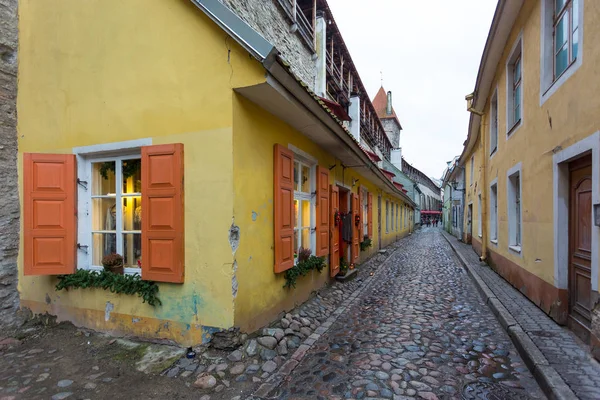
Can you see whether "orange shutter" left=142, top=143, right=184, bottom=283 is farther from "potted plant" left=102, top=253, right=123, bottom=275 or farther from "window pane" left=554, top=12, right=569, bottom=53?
"window pane" left=554, top=12, right=569, bottom=53

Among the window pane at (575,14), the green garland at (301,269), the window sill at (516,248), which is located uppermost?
the window pane at (575,14)

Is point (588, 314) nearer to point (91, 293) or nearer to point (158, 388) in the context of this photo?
point (158, 388)

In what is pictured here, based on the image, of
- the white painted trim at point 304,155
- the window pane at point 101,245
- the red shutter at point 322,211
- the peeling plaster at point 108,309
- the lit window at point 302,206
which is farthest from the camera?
the red shutter at point 322,211

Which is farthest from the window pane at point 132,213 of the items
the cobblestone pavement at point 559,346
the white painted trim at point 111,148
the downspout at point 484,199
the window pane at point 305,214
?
the downspout at point 484,199

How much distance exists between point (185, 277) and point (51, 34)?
4.08 meters

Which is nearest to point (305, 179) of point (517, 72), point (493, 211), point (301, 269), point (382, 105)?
point (301, 269)

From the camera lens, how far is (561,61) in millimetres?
4719

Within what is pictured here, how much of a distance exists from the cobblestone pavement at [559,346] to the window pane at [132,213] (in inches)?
191

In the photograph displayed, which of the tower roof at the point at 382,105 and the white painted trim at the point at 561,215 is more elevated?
the tower roof at the point at 382,105

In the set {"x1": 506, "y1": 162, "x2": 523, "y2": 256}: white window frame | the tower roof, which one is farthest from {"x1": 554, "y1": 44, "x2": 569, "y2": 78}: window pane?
the tower roof

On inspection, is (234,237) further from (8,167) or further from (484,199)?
(484,199)

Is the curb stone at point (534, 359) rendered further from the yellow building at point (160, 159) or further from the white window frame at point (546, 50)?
the white window frame at point (546, 50)

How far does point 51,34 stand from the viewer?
15.6 feet

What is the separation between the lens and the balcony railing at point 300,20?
9.45 m
